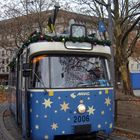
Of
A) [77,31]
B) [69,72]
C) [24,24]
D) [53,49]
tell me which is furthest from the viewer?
[24,24]

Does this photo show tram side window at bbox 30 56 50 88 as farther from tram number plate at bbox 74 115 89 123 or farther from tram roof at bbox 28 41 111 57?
tram number plate at bbox 74 115 89 123

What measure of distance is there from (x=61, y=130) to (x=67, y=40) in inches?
85.1

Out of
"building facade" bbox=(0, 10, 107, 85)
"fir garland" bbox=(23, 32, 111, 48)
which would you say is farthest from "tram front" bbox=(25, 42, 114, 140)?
"building facade" bbox=(0, 10, 107, 85)

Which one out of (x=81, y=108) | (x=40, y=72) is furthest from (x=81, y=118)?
(x=40, y=72)

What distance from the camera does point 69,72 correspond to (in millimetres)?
10539

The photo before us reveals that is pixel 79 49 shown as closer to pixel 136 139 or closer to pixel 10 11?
pixel 136 139

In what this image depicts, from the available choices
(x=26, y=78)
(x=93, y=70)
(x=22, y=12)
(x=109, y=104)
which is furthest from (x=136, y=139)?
(x=22, y=12)

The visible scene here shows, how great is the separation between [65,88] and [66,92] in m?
0.10

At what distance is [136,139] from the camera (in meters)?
12.4

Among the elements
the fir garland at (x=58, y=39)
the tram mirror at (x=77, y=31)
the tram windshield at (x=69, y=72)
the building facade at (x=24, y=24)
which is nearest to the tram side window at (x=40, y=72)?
the tram windshield at (x=69, y=72)

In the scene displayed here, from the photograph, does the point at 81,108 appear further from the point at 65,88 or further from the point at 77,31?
the point at 77,31

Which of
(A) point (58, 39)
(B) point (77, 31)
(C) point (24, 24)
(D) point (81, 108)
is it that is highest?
(C) point (24, 24)

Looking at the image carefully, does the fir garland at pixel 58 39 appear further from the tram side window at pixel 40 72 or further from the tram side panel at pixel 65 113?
the tram side panel at pixel 65 113

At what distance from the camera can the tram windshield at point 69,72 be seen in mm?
10289
